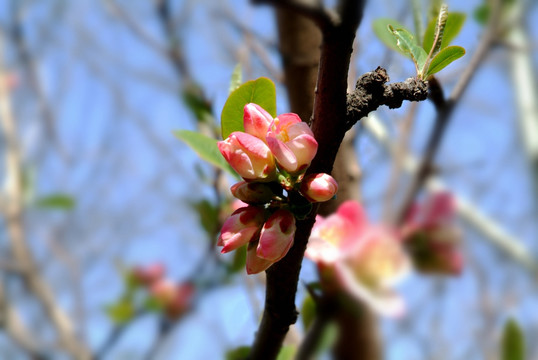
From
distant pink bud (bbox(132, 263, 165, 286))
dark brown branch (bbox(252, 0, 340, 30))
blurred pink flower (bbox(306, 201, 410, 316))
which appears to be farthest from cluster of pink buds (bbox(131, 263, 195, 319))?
dark brown branch (bbox(252, 0, 340, 30))

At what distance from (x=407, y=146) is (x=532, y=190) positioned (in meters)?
1.30

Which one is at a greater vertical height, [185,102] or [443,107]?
[185,102]

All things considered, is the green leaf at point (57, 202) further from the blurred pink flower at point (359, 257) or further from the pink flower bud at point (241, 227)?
the pink flower bud at point (241, 227)

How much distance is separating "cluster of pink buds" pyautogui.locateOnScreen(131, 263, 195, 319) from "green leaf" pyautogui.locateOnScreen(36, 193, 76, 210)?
23 cm

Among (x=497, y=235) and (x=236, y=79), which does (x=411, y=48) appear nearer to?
(x=236, y=79)

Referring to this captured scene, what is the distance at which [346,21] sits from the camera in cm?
21

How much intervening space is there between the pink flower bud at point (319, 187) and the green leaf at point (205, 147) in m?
0.14

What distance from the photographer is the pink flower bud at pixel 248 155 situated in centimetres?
26

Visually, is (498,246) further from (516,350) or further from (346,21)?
(346,21)

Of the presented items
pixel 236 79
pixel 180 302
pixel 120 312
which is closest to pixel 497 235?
pixel 180 302

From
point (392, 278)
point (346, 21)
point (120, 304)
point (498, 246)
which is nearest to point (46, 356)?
point (120, 304)

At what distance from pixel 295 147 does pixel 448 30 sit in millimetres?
180

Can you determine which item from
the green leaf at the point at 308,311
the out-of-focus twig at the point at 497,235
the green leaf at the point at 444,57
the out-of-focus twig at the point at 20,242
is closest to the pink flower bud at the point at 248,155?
the green leaf at the point at 444,57

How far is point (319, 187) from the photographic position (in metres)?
0.24
